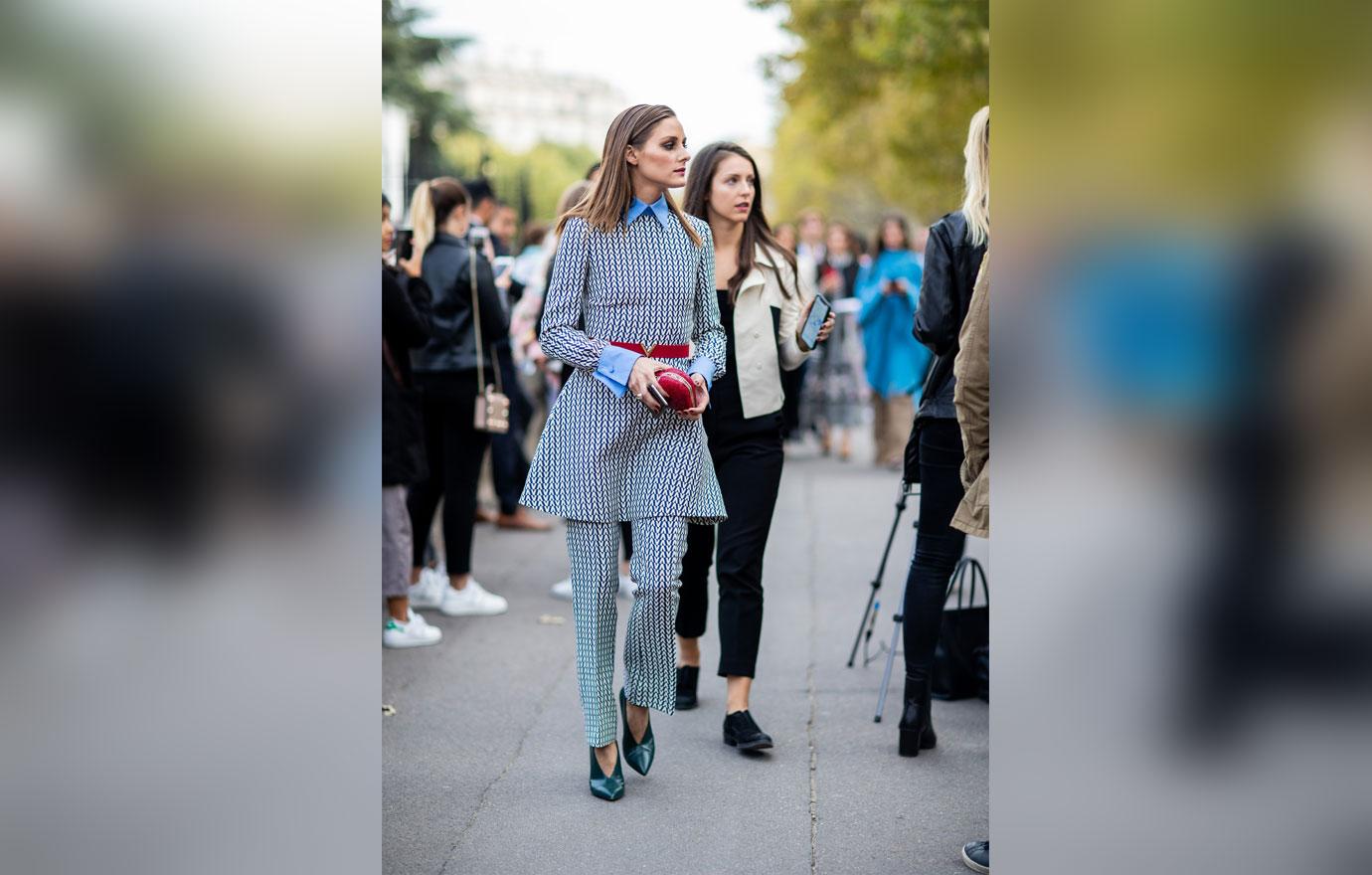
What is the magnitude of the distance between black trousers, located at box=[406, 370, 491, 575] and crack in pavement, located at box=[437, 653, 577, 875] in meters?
1.19

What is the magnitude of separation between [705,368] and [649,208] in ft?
1.74

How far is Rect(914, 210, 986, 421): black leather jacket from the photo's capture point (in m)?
5.16

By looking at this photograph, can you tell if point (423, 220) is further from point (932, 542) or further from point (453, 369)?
point (932, 542)

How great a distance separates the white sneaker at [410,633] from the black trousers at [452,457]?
68 centimetres

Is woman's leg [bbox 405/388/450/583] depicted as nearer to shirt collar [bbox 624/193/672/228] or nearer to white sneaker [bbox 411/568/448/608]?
white sneaker [bbox 411/568/448/608]

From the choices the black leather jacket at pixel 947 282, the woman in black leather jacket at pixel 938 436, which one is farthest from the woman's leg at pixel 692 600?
the black leather jacket at pixel 947 282

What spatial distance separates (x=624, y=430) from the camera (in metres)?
5.05

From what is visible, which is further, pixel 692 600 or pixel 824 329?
pixel 692 600

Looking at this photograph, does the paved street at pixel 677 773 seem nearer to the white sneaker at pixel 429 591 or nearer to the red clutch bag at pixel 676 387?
the white sneaker at pixel 429 591

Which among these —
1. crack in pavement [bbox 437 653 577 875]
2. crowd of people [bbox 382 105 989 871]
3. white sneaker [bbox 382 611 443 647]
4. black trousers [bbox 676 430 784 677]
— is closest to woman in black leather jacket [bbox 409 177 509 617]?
crowd of people [bbox 382 105 989 871]

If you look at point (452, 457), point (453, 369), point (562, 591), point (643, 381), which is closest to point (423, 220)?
point (453, 369)
